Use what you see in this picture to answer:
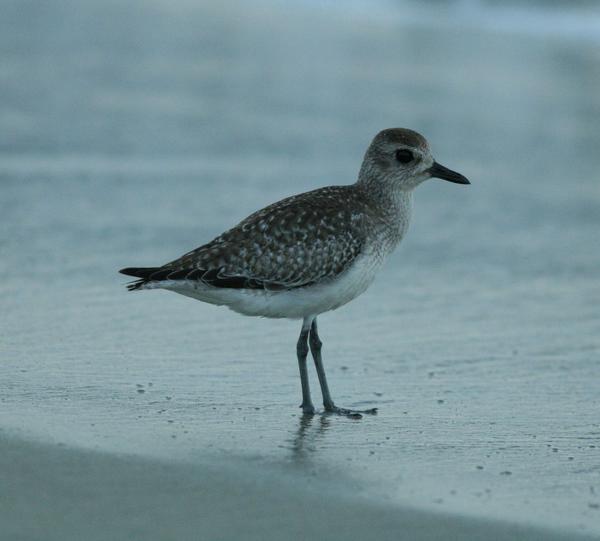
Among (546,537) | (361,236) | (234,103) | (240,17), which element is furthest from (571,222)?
(240,17)

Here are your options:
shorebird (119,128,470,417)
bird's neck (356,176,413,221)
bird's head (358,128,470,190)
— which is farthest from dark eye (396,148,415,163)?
shorebird (119,128,470,417)

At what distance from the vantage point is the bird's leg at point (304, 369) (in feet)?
24.7

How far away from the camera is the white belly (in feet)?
25.6

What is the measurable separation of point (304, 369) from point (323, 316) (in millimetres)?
1940

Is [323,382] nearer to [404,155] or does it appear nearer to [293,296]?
[293,296]

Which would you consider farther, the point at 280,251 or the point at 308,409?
the point at 280,251

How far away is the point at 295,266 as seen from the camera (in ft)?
25.7

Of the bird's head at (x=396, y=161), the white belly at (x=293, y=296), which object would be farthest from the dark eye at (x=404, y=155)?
the white belly at (x=293, y=296)

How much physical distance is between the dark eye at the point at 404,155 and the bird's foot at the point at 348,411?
1.88 meters

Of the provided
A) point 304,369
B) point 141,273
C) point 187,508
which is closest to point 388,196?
point 304,369

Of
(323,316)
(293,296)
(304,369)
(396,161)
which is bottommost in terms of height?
(323,316)

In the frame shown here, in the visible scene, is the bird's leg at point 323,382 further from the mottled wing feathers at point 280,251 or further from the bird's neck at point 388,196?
the bird's neck at point 388,196

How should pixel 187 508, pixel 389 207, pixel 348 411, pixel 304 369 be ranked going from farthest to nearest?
1. pixel 389 207
2. pixel 304 369
3. pixel 348 411
4. pixel 187 508

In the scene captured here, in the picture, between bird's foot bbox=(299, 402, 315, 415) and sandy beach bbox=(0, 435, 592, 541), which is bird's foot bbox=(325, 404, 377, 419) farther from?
sandy beach bbox=(0, 435, 592, 541)
